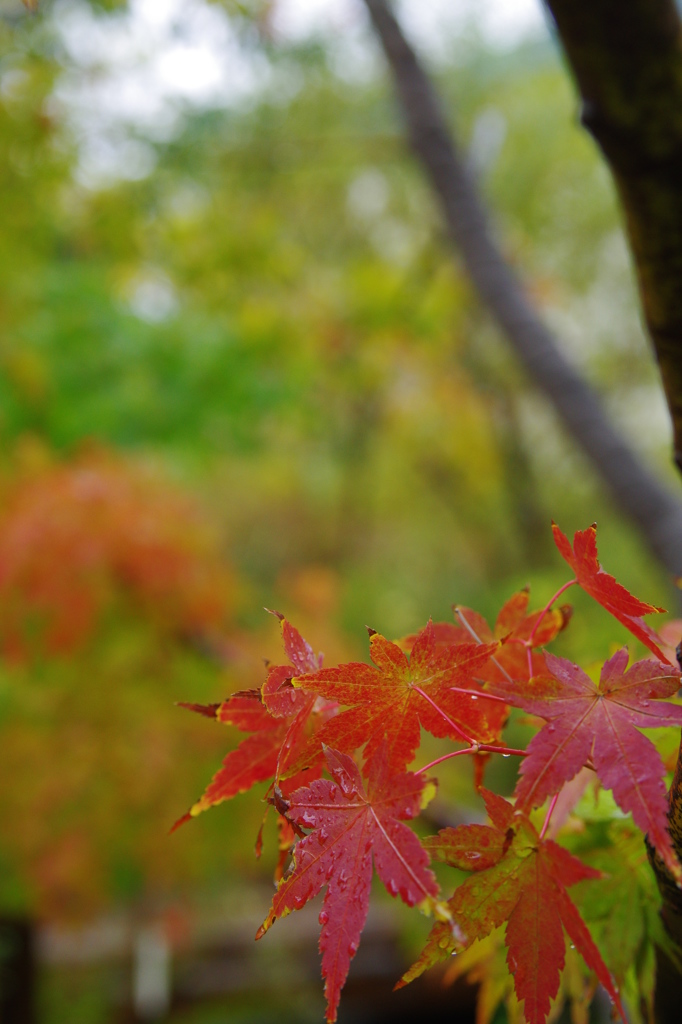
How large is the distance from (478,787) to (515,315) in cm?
157

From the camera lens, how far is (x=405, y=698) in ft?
1.14

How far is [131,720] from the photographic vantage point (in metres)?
2.37

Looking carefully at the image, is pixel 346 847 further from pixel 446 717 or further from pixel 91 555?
pixel 91 555

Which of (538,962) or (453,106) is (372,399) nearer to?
(453,106)

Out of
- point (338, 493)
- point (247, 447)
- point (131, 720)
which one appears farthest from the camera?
point (338, 493)

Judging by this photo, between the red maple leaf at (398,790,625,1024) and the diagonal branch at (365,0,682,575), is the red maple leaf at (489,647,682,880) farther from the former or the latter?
the diagonal branch at (365,0,682,575)

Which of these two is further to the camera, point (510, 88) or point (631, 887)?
point (510, 88)

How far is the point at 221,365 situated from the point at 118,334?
0.35 metres

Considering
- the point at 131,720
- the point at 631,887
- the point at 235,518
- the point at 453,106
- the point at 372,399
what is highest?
the point at 453,106

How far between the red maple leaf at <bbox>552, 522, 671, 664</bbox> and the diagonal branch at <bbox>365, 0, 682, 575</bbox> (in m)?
1.21

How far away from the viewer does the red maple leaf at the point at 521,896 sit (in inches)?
12.2

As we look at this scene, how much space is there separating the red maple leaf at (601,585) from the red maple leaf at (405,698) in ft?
0.20

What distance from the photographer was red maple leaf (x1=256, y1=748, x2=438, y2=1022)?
0.99 ft

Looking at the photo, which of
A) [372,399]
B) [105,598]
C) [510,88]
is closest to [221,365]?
[105,598]
